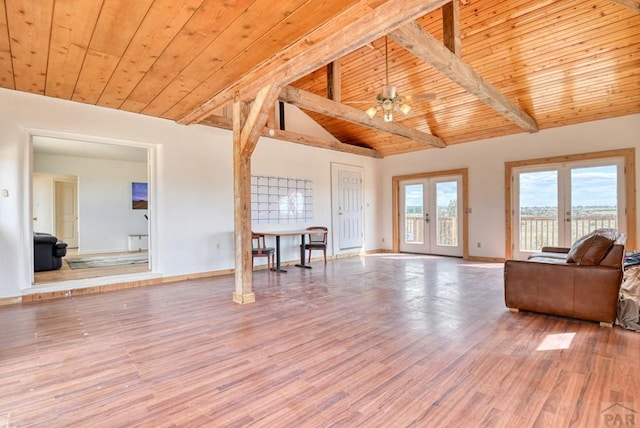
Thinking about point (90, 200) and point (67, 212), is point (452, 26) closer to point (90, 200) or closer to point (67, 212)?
point (90, 200)

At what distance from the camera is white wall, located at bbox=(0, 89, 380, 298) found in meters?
4.01

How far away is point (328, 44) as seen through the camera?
9.16ft

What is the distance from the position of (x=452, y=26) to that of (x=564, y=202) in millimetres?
4299

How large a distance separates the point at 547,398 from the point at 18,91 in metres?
6.03

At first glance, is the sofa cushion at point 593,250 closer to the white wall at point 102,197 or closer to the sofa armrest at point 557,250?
the sofa armrest at point 557,250

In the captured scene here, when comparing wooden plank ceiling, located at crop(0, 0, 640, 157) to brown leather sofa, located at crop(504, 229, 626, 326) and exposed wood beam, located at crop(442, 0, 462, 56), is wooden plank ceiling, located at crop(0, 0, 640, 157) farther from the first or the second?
brown leather sofa, located at crop(504, 229, 626, 326)

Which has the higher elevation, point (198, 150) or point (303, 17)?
point (303, 17)

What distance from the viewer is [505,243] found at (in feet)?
22.6

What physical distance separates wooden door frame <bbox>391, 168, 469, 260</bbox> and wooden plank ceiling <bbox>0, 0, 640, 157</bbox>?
1.11 meters

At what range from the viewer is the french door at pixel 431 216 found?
7.72 m

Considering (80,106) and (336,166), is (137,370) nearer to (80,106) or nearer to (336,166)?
(80,106)

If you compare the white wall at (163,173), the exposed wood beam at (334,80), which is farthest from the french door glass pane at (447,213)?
the exposed wood beam at (334,80)

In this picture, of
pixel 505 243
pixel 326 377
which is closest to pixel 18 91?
pixel 326 377

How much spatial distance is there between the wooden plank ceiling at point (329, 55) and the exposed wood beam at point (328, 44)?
0.4 inches
